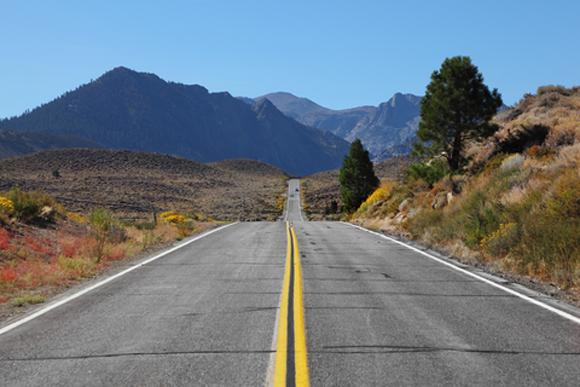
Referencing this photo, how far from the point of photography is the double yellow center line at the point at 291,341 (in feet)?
16.2

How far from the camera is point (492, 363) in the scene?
17.7 feet

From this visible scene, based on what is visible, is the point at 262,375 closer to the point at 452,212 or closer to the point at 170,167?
the point at 452,212

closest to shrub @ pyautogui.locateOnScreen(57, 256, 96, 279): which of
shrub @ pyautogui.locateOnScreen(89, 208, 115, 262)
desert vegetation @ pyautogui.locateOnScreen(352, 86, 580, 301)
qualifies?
shrub @ pyautogui.locateOnScreen(89, 208, 115, 262)

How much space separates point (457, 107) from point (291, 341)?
886 inches

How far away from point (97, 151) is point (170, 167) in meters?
18.3

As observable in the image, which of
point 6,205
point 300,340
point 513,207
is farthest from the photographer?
point 6,205

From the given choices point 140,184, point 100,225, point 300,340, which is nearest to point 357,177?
point 100,225

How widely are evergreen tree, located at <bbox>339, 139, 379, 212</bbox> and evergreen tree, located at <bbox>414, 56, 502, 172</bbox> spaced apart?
2416 centimetres

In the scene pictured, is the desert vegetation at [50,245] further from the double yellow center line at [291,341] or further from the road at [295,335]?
the double yellow center line at [291,341]

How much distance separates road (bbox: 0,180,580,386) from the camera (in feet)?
16.7

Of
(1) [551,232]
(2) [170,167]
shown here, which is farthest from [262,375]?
(2) [170,167]

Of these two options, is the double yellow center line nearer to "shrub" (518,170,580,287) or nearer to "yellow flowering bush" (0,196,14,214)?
"shrub" (518,170,580,287)

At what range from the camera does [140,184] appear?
94375 millimetres

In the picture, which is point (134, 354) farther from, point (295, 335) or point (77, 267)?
point (77, 267)
